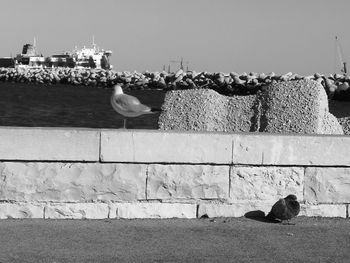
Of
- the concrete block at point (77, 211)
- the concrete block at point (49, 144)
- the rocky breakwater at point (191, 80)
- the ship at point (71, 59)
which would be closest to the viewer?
the concrete block at point (49, 144)

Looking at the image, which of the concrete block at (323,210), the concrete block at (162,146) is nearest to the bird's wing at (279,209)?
the concrete block at (323,210)

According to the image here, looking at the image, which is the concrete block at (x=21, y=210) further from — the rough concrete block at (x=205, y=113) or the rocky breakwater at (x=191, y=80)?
the rocky breakwater at (x=191, y=80)

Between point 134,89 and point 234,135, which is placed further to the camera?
point 134,89

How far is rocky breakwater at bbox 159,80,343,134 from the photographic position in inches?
356

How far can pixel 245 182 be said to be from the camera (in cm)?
711

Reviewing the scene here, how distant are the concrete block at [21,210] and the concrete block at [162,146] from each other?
68cm

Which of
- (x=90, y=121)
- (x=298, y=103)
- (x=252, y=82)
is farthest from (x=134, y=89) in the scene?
Answer: (x=298, y=103)

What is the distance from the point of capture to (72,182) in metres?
6.85

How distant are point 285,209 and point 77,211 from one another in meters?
1.75

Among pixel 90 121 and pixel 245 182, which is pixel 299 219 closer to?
pixel 245 182

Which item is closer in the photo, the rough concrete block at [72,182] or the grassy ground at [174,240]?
the grassy ground at [174,240]

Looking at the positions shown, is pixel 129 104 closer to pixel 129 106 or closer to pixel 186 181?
pixel 129 106

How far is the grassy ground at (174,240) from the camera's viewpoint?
18.9 ft

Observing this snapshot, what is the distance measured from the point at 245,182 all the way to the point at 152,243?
1.31 m
